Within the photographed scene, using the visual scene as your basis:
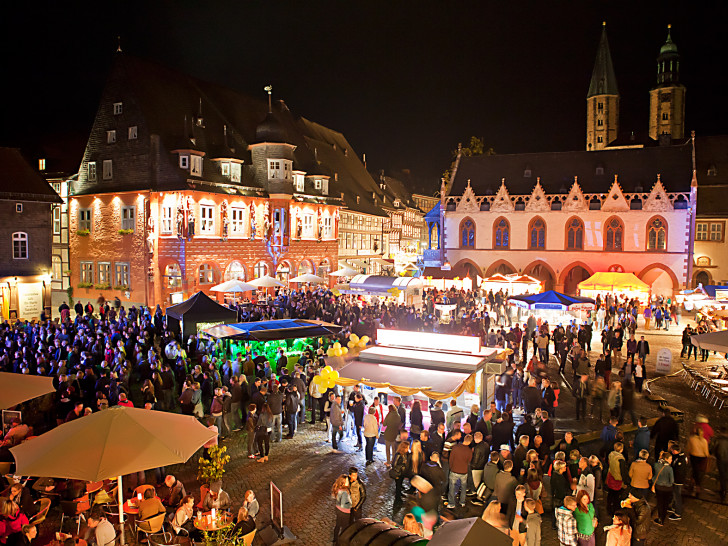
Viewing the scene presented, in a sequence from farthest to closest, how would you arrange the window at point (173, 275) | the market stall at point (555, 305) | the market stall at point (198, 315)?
the window at point (173, 275) → the market stall at point (555, 305) → the market stall at point (198, 315)

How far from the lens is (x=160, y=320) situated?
21.5 metres

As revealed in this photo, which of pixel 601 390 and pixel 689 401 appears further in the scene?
pixel 689 401

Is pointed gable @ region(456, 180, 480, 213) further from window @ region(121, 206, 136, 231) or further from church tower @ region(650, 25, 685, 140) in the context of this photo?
church tower @ region(650, 25, 685, 140)

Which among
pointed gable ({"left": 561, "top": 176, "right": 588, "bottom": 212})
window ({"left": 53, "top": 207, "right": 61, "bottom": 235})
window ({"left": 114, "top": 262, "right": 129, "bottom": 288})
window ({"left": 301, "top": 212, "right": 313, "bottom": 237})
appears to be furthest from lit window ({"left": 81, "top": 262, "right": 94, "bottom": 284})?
pointed gable ({"left": 561, "top": 176, "right": 588, "bottom": 212})

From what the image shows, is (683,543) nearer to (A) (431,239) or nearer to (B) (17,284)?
(B) (17,284)

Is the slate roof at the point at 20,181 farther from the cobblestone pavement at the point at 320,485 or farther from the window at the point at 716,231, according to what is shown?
the window at the point at 716,231

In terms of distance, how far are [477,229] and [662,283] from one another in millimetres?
13548

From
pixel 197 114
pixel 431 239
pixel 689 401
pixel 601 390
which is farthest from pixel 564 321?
pixel 197 114

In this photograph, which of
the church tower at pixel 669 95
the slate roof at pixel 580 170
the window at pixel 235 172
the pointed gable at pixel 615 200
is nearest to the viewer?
the window at pixel 235 172

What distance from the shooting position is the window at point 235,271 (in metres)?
35.8

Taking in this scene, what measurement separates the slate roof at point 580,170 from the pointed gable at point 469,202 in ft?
2.16

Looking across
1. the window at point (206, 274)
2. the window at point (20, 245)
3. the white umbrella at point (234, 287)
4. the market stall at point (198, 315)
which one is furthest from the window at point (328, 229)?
the market stall at point (198, 315)

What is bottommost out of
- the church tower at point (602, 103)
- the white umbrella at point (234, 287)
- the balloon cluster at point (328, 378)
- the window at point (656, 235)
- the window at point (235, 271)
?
the balloon cluster at point (328, 378)

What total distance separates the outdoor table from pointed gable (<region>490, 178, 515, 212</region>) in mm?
38106
